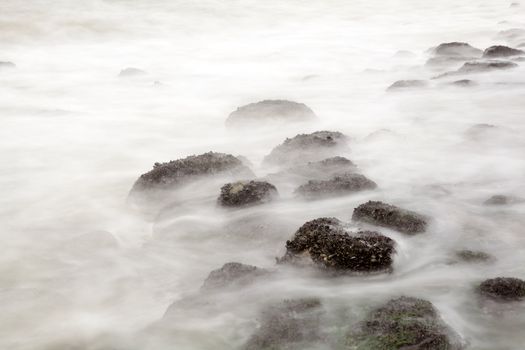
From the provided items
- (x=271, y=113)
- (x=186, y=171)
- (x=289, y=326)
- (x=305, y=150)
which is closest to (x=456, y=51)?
(x=271, y=113)

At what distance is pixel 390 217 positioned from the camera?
5098mm

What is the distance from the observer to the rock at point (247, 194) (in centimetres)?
571

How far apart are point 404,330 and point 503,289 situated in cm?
87

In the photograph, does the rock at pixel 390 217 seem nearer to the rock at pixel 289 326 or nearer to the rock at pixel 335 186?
the rock at pixel 335 186

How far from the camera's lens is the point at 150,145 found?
27.6 ft

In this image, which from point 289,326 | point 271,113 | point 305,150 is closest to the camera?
point 289,326

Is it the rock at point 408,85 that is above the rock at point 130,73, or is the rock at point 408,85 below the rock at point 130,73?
below

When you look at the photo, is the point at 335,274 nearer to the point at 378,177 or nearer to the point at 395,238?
the point at 395,238

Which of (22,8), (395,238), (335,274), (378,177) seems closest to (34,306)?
(335,274)

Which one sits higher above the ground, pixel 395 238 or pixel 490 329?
pixel 395 238

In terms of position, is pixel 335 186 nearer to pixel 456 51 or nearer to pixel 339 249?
pixel 339 249

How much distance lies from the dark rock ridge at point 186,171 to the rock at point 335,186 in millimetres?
882

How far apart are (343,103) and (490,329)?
710 cm

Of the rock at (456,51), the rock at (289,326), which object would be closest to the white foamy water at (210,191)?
the rock at (289,326)
